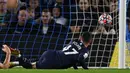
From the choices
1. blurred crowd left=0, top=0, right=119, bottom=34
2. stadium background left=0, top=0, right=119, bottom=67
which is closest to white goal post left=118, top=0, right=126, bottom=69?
stadium background left=0, top=0, right=119, bottom=67

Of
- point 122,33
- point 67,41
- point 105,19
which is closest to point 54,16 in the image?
point 67,41

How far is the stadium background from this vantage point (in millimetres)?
7984

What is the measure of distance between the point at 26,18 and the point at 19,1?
35cm

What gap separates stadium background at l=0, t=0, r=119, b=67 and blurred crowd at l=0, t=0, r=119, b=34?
2 centimetres

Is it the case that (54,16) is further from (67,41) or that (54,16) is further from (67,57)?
(67,57)

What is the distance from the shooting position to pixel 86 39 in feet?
21.7

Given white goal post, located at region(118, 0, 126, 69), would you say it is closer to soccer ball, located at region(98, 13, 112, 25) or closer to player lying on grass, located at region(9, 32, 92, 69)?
player lying on grass, located at region(9, 32, 92, 69)

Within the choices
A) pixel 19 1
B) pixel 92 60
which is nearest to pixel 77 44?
pixel 92 60

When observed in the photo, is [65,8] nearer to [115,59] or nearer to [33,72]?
[115,59]

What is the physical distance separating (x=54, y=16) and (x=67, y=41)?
0.50 m

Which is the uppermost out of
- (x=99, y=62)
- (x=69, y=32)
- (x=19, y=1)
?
(x=19, y=1)

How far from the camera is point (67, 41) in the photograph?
8148 millimetres

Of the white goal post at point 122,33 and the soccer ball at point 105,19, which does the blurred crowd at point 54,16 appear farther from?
the white goal post at point 122,33

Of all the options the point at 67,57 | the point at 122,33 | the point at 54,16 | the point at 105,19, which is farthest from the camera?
the point at 54,16
